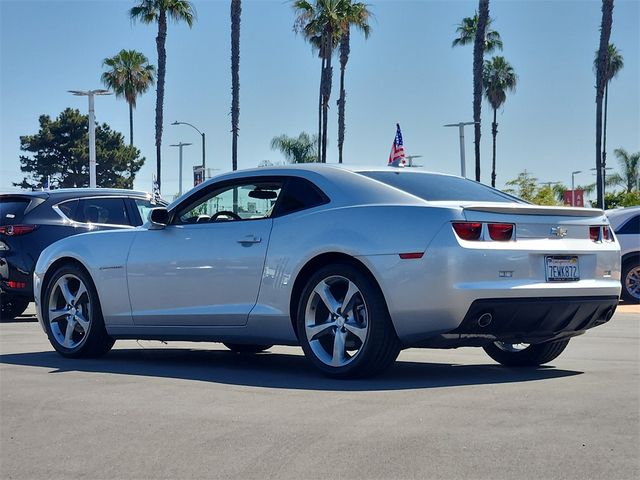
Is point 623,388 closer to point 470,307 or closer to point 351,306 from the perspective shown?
point 470,307

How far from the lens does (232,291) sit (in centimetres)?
797

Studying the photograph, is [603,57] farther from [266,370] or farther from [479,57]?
[266,370]

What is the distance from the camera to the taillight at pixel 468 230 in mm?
6926

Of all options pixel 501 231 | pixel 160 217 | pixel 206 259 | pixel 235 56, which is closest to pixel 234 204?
pixel 206 259

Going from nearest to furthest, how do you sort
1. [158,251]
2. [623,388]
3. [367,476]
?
[367,476], [623,388], [158,251]

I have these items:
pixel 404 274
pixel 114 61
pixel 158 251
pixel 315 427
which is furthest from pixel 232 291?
pixel 114 61

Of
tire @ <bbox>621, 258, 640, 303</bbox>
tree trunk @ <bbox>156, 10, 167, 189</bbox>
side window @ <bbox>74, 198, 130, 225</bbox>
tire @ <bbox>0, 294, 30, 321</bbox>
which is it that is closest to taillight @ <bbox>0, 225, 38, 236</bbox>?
Result: side window @ <bbox>74, 198, 130, 225</bbox>

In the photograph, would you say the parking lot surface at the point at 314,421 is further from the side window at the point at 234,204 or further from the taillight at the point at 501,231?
the side window at the point at 234,204

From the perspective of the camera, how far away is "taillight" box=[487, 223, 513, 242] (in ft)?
23.1

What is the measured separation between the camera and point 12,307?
14.5m

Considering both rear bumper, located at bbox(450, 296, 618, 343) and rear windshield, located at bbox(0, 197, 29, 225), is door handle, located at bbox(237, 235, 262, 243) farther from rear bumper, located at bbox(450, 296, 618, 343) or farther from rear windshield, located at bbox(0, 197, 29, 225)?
rear windshield, located at bbox(0, 197, 29, 225)

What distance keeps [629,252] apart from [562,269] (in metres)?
10.8

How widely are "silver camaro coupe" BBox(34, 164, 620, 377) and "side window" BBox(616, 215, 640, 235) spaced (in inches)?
396

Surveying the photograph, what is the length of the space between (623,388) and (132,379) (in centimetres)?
325
